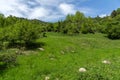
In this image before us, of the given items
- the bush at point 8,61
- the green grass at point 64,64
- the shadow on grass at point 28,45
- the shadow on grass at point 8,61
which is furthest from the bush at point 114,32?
the bush at point 8,61

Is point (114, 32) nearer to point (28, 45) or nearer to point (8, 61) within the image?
point (28, 45)

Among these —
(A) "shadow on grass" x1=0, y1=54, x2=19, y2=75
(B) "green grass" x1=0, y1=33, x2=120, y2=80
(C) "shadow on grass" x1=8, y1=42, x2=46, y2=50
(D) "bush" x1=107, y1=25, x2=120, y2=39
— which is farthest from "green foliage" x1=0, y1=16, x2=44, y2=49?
(D) "bush" x1=107, y1=25, x2=120, y2=39

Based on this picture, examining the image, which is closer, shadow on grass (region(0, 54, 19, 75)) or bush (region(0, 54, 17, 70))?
shadow on grass (region(0, 54, 19, 75))

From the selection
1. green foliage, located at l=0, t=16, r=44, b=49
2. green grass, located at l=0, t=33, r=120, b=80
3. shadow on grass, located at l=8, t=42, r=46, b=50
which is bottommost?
green grass, located at l=0, t=33, r=120, b=80

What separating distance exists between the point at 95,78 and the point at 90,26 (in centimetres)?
8649

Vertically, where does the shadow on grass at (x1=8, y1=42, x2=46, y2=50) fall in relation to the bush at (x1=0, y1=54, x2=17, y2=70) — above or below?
above

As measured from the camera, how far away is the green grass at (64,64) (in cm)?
3256

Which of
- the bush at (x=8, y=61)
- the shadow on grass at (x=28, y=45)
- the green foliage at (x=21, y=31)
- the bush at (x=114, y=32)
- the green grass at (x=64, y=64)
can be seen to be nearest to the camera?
the green grass at (x=64, y=64)

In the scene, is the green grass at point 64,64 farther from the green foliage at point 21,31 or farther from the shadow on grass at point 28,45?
the green foliage at point 21,31

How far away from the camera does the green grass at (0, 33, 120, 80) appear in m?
32.6

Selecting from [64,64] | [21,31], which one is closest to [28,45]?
[21,31]

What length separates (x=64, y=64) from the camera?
46.6 metres

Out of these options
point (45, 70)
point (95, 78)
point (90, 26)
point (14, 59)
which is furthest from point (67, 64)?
point (90, 26)

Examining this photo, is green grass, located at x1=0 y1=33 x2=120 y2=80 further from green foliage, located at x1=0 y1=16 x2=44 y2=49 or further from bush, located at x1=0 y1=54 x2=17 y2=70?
green foliage, located at x1=0 y1=16 x2=44 y2=49
